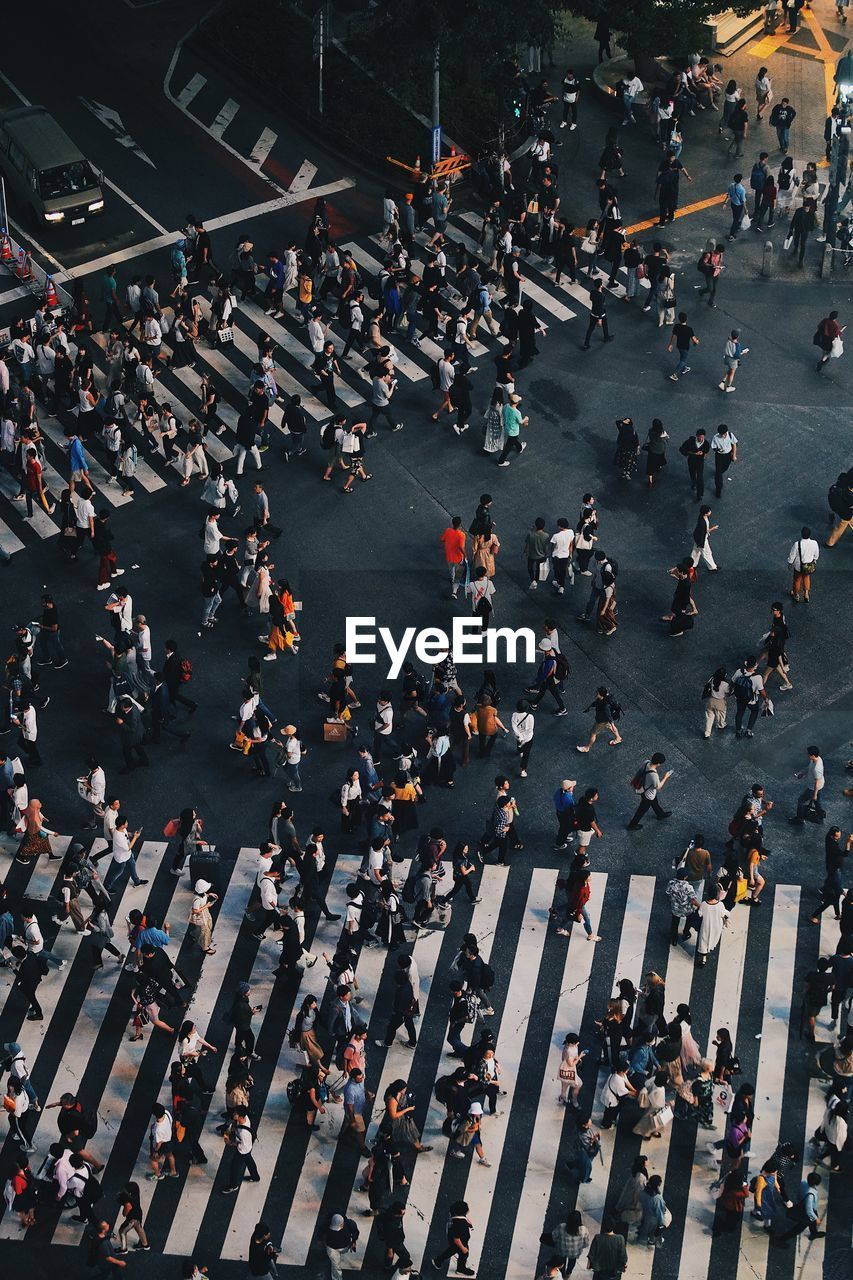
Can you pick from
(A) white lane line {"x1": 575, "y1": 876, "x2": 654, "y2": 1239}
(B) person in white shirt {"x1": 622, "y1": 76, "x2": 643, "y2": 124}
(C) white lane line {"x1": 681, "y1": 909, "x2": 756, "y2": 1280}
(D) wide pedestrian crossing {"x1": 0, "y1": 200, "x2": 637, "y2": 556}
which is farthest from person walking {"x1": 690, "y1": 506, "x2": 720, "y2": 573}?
(B) person in white shirt {"x1": 622, "y1": 76, "x2": 643, "y2": 124}

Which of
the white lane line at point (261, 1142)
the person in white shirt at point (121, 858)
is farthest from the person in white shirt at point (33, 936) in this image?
the white lane line at point (261, 1142)

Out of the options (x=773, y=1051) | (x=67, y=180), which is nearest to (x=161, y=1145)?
(x=773, y=1051)

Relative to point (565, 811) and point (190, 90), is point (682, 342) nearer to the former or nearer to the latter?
point (565, 811)

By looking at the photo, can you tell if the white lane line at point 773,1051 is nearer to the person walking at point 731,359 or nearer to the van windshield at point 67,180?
the person walking at point 731,359

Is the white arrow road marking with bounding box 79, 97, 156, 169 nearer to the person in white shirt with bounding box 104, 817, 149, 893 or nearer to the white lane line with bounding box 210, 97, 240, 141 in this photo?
the white lane line with bounding box 210, 97, 240, 141

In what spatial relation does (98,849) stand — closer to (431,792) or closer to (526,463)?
(431,792)

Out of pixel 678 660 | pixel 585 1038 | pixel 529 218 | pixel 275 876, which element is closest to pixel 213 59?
pixel 529 218
